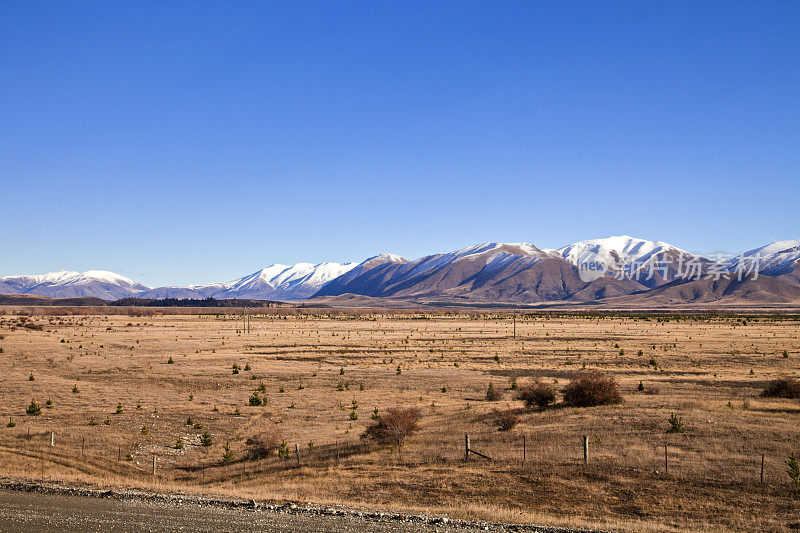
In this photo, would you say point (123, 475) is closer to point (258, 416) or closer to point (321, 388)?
point (258, 416)

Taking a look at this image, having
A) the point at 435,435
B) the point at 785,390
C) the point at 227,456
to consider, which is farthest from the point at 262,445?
the point at 785,390

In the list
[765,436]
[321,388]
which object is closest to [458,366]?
[321,388]

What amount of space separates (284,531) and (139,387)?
31.3m

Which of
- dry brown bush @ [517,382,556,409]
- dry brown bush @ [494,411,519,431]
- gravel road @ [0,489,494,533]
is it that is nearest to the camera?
gravel road @ [0,489,494,533]

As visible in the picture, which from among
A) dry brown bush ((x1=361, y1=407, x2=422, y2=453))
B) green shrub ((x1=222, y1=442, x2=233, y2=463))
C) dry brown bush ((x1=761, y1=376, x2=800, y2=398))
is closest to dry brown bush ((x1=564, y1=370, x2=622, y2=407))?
dry brown bush ((x1=761, y1=376, x2=800, y2=398))

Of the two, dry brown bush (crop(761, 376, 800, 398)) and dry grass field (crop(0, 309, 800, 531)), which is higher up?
dry brown bush (crop(761, 376, 800, 398))

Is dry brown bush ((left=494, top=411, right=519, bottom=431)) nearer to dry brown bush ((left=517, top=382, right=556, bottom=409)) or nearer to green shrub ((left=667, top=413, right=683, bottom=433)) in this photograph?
dry brown bush ((left=517, top=382, right=556, bottom=409))

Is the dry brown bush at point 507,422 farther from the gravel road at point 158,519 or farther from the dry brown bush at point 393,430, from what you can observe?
the gravel road at point 158,519

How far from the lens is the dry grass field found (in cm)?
1952

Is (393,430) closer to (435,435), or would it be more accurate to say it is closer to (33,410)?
(435,435)

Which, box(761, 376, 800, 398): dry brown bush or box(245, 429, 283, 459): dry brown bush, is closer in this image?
box(245, 429, 283, 459): dry brown bush

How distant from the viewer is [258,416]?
1352 inches

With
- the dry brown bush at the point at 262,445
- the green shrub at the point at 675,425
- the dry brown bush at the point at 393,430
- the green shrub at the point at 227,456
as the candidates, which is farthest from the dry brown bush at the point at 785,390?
the green shrub at the point at 227,456

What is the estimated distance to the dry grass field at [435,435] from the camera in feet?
64.0
